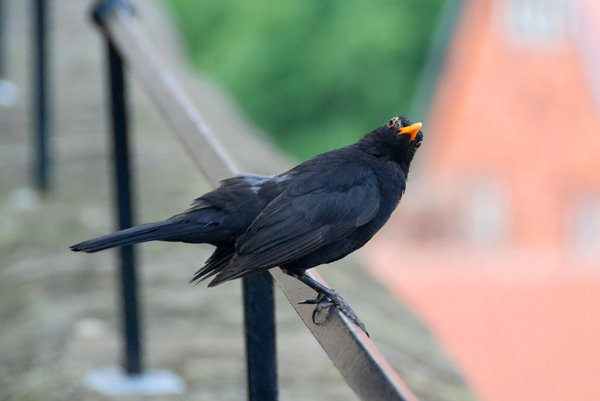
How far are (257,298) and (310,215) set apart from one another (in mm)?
283

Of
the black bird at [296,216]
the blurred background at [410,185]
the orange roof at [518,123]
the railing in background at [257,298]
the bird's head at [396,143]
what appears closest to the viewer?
the railing in background at [257,298]

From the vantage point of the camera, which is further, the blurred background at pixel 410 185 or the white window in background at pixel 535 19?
the white window in background at pixel 535 19

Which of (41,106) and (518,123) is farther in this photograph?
(518,123)

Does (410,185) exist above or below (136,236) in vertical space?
above

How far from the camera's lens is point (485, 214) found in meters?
33.6

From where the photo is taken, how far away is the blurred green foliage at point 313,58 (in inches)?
1278

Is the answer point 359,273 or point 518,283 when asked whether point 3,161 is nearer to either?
point 359,273

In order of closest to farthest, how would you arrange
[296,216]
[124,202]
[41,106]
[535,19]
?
[296,216] < [124,202] < [41,106] < [535,19]

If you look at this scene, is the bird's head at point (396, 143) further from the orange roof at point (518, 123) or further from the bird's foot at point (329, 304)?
the orange roof at point (518, 123)

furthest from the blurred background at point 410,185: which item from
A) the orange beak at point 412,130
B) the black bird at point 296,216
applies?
the orange beak at point 412,130

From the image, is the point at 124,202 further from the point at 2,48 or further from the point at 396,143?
the point at 2,48

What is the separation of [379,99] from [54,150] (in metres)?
30.1

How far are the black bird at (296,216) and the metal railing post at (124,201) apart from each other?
27 centimetres

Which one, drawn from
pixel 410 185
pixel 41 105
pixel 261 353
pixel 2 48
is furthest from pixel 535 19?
pixel 261 353
